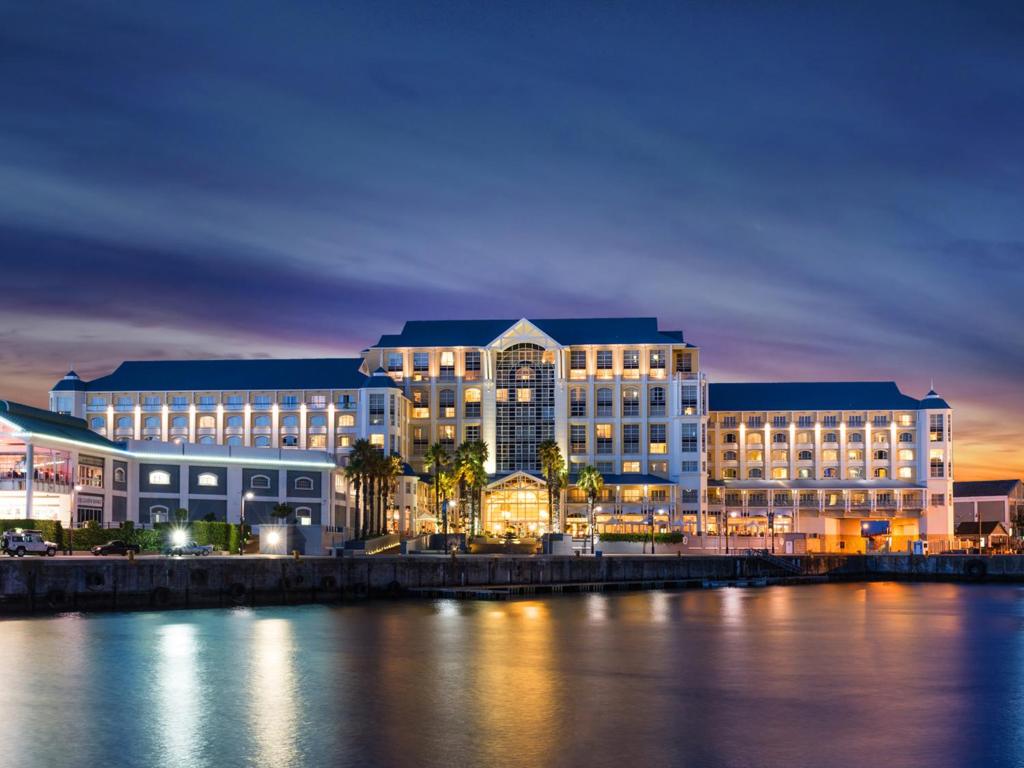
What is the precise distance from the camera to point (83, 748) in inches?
1836

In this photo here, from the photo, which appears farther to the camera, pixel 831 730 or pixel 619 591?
pixel 619 591

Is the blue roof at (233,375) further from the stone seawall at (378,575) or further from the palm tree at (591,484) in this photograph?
the stone seawall at (378,575)

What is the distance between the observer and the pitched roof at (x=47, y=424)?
352 ft

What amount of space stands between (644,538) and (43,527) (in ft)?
244

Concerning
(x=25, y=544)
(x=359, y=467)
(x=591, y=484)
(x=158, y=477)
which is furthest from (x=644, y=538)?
(x=25, y=544)

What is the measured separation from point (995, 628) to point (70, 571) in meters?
64.9

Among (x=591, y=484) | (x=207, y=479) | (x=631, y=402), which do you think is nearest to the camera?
(x=207, y=479)

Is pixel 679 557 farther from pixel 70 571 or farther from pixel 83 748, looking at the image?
pixel 83 748

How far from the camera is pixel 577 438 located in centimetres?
18738

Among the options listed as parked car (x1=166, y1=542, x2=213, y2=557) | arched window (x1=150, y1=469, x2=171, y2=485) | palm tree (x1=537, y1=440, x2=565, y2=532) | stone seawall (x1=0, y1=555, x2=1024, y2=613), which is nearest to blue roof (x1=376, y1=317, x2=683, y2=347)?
palm tree (x1=537, y1=440, x2=565, y2=532)

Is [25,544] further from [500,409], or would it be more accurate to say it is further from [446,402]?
[500,409]

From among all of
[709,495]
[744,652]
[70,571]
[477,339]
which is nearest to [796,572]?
[709,495]

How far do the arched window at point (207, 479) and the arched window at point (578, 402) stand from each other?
6825cm

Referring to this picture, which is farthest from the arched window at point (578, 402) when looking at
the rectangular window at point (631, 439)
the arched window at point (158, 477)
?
the arched window at point (158, 477)
